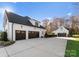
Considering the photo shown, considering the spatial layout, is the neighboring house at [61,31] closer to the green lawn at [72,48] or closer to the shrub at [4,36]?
the green lawn at [72,48]

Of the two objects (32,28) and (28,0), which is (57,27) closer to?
(32,28)

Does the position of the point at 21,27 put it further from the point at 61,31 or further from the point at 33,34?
the point at 61,31

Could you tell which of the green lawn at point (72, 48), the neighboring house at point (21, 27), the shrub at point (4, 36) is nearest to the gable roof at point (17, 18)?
the neighboring house at point (21, 27)

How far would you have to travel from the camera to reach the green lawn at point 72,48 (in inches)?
177

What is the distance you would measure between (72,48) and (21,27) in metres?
1.77

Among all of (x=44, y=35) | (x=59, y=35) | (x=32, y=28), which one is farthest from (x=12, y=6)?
(x=59, y=35)

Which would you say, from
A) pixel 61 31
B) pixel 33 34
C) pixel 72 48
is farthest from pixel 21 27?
pixel 72 48

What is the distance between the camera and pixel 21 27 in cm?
493

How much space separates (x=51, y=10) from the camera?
15.4 feet

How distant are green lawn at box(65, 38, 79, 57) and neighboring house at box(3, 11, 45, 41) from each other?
980 millimetres

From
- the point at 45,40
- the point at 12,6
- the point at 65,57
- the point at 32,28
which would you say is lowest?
the point at 65,57

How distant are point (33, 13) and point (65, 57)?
5.59 feet

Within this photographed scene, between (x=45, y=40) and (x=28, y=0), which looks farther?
(x=45, y=40)

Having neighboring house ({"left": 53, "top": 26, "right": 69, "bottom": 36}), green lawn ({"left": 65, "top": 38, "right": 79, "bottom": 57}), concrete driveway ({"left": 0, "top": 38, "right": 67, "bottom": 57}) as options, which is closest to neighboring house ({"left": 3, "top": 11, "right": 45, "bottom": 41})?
concrete driveway ({"left": 0, "top": 38, "right": 67, "bottom": 57})
